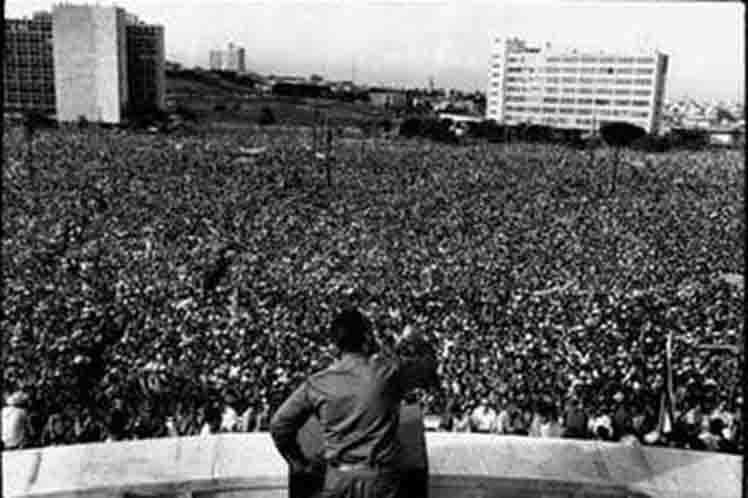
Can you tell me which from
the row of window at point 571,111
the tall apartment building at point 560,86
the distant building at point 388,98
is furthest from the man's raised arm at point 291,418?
the row of window at point 571,111

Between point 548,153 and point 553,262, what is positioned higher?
point 548,153

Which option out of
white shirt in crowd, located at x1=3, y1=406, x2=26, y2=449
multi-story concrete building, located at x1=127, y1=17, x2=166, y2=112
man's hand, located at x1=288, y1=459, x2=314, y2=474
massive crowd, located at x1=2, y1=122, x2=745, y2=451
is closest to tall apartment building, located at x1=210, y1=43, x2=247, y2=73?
multi-story concrete building, located at x1=127, y1=17, x2=166, y2=112

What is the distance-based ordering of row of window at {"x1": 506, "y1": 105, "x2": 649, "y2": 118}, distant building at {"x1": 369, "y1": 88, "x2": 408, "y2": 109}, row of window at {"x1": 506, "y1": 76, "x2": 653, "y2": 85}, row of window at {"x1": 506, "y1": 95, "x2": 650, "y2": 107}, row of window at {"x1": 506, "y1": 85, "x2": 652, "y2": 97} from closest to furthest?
1. distant building at {"x1": 369, "y1": 88, "x2": 408, "y2": 109}
2. row of window at {"x1": 506, "y1": 105, "x2": 649, "y2": 118}
3. row of window at {"x1": 506, "y1": 76, "x2": 653, "y2": 85}
4. row of window at {"x1": 506, "y1": 85, "x2": 652, "y2": 97}
5. row of window at {"x1": 506, "y1": 95, "x2": 650, "y2": 107}

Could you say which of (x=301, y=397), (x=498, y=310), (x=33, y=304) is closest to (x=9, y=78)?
(x=33, y=304)

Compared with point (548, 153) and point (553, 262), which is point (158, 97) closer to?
point (553, 262)

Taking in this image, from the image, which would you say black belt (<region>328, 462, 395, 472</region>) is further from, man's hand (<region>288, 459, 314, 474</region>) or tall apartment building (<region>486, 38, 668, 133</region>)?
tall apartment building (<region>486, 38, 668, 133</region>)

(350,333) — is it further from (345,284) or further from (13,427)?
(345,284)

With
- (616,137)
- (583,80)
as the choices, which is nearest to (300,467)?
(583,80)
